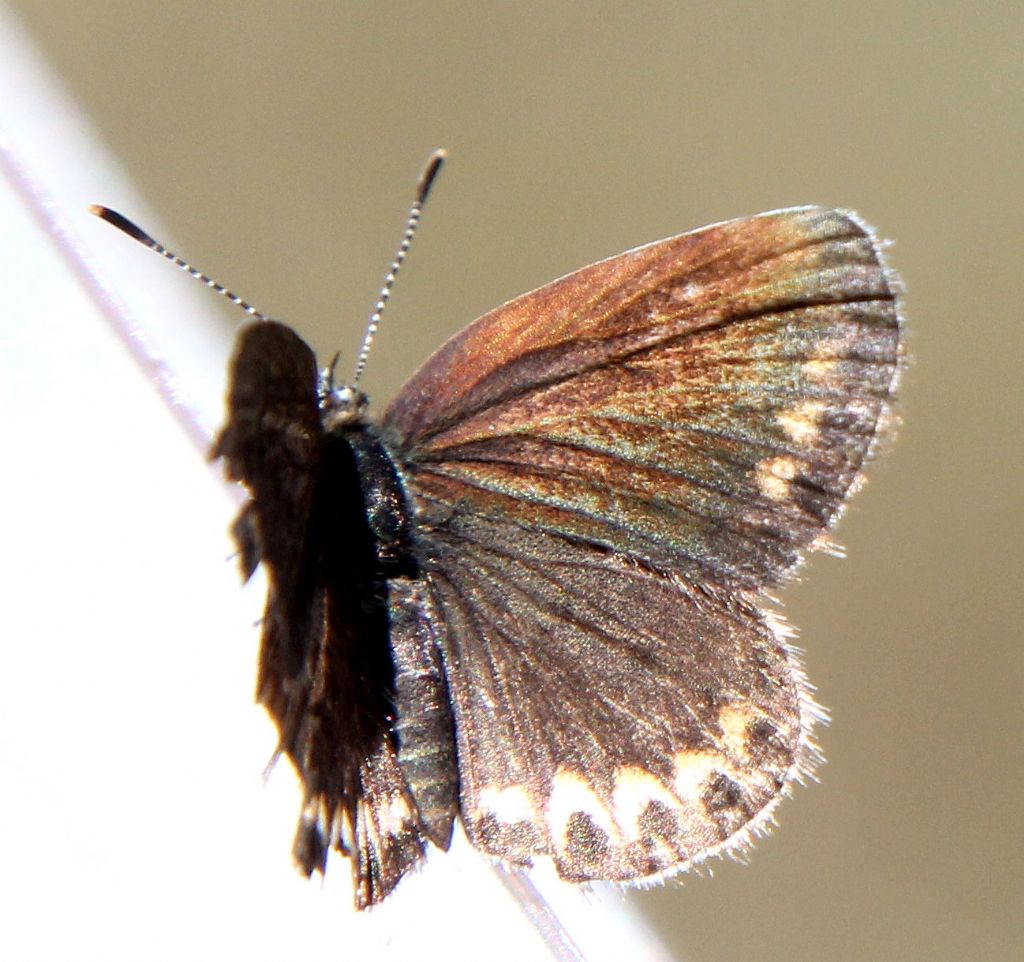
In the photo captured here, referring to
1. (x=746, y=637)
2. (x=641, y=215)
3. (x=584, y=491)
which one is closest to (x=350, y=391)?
(x=584, y=491)

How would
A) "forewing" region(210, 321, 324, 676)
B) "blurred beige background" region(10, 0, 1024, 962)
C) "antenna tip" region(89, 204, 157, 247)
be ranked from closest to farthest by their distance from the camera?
1. "forewing" region(210, 321, 324, 676)
2. "antenna tip" region(89, 204, 157, 247)
3. "blurred beige background" region(10, 0, 1024, 962)

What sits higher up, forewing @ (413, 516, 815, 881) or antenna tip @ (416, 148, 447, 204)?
antenna tip @ (416, 148, 447, 204)

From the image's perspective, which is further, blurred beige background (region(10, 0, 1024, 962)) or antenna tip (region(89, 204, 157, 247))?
blurred beige background (region(10, 0, 1024, 962))

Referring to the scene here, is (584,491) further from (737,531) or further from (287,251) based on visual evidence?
(287,251)

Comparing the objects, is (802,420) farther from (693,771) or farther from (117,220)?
(117,220)

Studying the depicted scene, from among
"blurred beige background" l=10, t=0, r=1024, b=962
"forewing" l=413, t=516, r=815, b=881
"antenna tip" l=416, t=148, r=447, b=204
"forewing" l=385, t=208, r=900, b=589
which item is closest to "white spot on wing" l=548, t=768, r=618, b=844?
"forewing" l=413, t=516, r=815, b=881

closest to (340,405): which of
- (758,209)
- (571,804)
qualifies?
(571,804)

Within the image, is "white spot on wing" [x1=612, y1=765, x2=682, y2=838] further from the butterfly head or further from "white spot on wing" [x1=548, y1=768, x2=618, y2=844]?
the butterfly head
